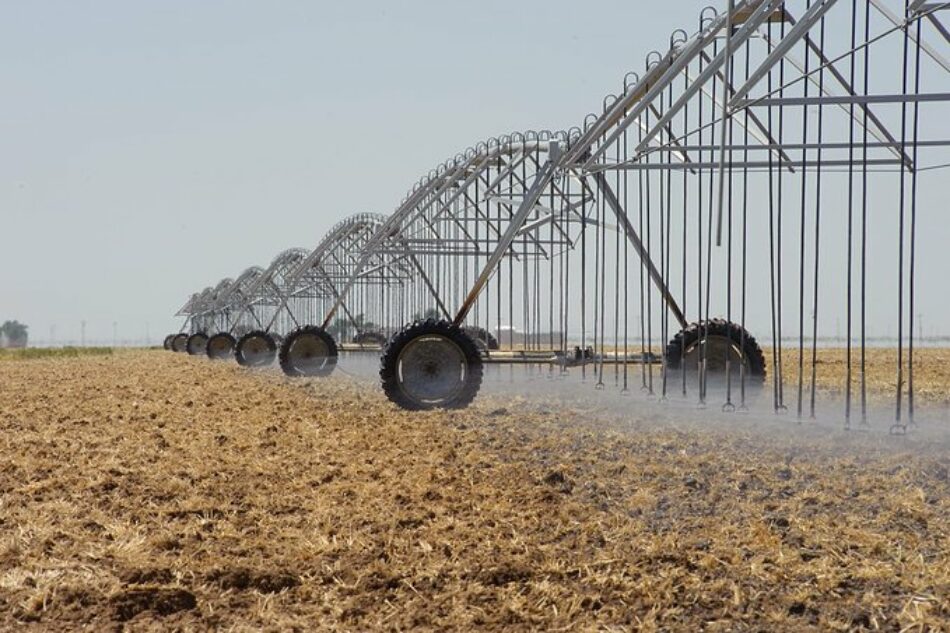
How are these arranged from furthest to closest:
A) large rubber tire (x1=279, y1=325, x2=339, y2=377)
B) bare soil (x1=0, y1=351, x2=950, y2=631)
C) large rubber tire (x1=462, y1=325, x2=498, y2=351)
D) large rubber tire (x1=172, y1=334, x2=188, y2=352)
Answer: large rubber tire (x1=172, y1=334, x2=188, y2=352)
large rubber tire (x1=279, y1=325, x2=339, y2=377)
large rubber tire (x1=462, y1=325, x2=498, y2=351)
bare soil (x1=0, y1=351, x2=950, y2=631)

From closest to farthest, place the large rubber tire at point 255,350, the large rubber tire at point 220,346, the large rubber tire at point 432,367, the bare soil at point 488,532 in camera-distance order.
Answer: the bare soil at point 488,532 < the large rubber tire at point 432,367 < the large rubber tire at point 255,350 < the large rubber tire at point 220,346

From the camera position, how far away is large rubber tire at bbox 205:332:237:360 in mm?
42062

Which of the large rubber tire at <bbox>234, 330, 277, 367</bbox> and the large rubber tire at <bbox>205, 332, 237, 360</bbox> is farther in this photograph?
the large rubber tire at <bbox>205, 332, 237, 360</bbox>

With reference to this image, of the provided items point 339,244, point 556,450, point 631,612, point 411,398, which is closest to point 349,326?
point 339,244

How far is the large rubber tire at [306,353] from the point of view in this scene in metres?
25.1

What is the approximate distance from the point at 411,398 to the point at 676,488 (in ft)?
21.8

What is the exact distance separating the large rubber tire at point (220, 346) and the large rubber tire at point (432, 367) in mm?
28068

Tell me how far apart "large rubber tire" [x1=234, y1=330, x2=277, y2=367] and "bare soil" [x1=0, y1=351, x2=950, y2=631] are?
19.8m

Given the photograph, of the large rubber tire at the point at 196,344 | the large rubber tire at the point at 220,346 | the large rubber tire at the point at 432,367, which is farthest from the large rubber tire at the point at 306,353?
the large rubber tire at the point at 196,344

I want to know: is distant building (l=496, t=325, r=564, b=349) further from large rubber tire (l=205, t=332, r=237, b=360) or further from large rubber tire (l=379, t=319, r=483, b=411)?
large rubber tire (l=205, t=332, r=237, b=360)

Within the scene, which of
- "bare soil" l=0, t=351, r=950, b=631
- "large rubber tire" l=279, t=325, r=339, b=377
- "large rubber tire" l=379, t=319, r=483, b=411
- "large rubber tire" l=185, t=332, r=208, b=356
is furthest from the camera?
"large rubber tire" l=185, t=332, r=208, b=356

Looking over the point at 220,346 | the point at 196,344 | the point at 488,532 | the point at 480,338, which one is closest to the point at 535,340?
the point at 480,338

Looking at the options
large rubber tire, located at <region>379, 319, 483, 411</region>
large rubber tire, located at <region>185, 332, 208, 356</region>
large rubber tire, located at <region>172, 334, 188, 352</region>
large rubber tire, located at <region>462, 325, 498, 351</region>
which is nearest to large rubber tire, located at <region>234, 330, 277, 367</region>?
large rubber tire, located at <region>462, 325, 498, 351</region>

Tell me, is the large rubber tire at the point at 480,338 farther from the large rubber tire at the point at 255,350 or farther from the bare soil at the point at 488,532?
the large rubber tire at the point at 255,350
